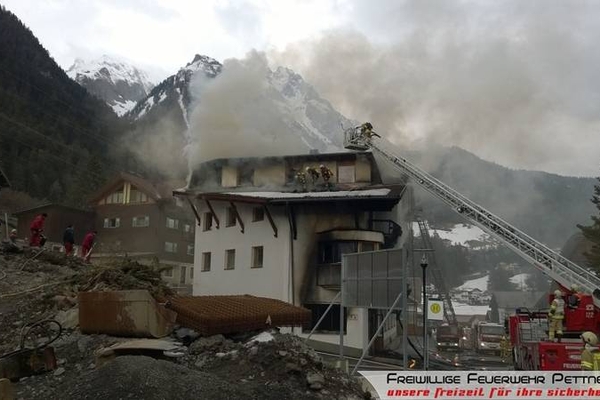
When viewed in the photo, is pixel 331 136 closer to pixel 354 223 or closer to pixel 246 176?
pixel 246 176

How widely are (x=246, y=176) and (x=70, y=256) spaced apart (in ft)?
52.5

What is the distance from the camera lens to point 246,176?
3319 centimetres

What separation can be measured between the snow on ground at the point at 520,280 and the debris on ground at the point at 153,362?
124 metres

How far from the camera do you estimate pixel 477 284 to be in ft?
440

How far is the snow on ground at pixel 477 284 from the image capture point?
132 metres

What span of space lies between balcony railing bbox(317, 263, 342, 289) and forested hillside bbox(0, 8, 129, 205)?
41.7 m

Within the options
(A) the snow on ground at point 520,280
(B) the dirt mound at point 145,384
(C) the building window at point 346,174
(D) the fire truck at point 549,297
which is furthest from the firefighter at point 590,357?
(A) the snow on ground at point 520,280

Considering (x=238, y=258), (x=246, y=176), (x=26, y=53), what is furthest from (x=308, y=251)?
(x=26, y=53)

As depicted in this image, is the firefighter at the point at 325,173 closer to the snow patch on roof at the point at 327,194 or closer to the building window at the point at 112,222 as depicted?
the snow patch on roof at the point at 327,194

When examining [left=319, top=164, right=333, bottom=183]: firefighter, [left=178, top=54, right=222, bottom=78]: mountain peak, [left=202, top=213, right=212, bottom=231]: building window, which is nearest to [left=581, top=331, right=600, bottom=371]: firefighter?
[left=319, top=164, right=333, bottom=183]: firefighter

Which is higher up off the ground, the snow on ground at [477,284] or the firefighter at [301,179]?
the firefighter at [301,179]

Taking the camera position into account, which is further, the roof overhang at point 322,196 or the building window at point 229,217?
the building window at point 229,217

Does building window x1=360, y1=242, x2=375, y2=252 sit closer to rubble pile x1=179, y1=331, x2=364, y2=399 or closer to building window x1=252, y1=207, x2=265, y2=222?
building window x1=252, y1=207, x2=265, y2=222

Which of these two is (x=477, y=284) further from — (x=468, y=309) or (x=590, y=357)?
(x=590, y=357)
